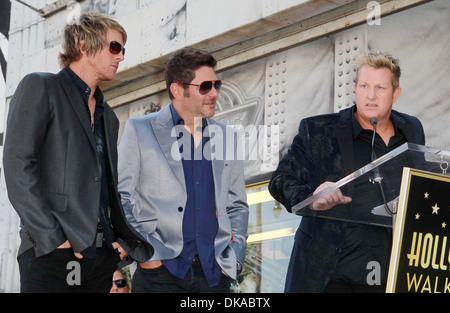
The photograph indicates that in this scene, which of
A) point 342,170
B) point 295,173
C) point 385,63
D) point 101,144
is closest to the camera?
point 101,144

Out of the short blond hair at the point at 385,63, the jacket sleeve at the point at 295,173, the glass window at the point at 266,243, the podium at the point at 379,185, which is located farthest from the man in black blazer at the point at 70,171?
the glass window at the point at 266,243

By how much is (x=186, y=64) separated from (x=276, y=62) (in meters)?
2.96

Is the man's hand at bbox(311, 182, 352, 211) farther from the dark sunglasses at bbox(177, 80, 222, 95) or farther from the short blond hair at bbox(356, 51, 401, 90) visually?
the dark sunglasses at bbox(177, 80, 222, 95)

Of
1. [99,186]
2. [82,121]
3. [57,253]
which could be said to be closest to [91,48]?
[82,121]

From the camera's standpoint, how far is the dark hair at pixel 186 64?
480 centimetres

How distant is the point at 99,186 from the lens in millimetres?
3816

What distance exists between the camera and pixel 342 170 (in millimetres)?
4375

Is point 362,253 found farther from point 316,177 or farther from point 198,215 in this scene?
point 198,215

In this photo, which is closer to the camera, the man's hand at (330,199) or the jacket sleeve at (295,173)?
the man's hand at (330,199)

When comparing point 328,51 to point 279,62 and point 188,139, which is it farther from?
point 188,139

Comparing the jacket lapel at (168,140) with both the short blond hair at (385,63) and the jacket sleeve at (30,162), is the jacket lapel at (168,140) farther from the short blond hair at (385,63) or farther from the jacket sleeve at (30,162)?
the short blond hair at (385,63)

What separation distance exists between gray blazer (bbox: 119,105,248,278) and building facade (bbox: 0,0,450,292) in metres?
2.21

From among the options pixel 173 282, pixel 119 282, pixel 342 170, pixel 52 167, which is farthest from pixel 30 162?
pixel 119 282

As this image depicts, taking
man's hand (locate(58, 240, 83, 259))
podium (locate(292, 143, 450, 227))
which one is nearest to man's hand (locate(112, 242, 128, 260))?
man's hand (locate(58, 240, 83, 259))
